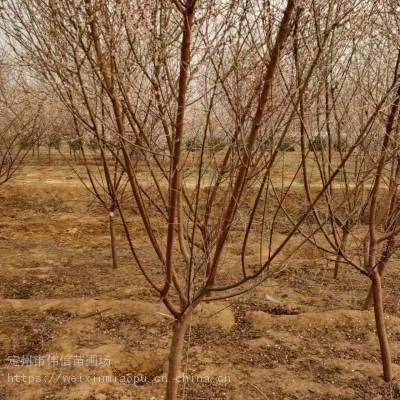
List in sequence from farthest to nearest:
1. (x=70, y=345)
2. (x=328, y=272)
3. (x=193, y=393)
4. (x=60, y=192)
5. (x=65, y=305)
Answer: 1. (x=60, y=192)
2. (x=328, y=272)
3. (x=65, y=305)
4. (x=70, y=345)
5. (x=193, y=393)

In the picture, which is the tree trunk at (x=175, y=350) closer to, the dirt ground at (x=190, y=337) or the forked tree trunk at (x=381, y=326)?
the dirt ground at (x=190, y=337)

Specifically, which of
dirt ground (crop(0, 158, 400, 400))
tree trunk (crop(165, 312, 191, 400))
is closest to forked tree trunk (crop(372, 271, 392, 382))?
dirt ground (crop(0, 158, 400, 400))

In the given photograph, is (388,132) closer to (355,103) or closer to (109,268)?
(355,103)

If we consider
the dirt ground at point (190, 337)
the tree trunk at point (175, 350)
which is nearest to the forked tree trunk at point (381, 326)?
the dirt ground at point (190, 337)

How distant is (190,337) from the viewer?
4211mm

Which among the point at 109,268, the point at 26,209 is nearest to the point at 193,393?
the point at 109,268

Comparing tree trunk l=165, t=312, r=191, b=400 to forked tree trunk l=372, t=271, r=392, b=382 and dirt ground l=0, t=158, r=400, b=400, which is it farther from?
forked tree trunk l=372, t=271, r=392, b=382

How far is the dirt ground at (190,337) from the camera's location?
3.38 m

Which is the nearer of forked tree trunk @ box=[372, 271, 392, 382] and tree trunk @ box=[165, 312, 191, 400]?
tree trunk @ box=[165, 312, 191, 400]

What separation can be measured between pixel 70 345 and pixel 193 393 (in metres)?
1.25

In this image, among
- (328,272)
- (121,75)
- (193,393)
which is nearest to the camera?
(121,75)

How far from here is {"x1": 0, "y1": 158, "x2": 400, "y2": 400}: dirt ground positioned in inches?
133

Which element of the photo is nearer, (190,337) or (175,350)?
(175,350)

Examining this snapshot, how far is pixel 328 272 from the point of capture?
248 inches
